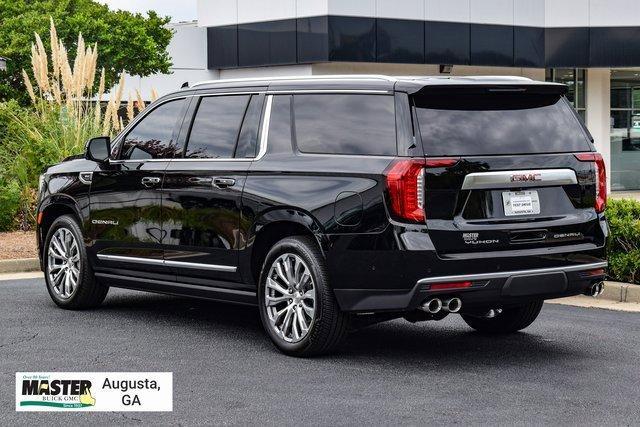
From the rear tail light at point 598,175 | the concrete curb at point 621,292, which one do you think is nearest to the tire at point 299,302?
the rear tail light at point 598,175

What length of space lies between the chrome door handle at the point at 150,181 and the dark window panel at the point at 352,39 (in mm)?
22011

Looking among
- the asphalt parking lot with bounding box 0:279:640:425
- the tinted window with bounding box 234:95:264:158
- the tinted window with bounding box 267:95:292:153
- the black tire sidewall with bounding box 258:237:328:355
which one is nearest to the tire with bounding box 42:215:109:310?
the asphalt parking lot with bounding box 0:279:640:425

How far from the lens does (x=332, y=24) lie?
31031 mm

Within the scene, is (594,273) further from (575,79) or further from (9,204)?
(575,79)

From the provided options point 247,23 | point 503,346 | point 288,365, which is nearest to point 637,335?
point 503,346

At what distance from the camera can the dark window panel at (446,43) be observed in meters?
32.5

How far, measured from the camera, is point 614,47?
33.4 m

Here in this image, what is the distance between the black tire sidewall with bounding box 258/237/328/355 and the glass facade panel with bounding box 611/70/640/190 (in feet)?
96.1

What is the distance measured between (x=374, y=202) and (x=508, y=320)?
2.08 metres

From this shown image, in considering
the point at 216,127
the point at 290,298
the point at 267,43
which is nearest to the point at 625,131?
the point at 267,43

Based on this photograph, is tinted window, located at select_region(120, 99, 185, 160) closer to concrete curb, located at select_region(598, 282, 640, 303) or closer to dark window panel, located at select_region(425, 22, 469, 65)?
concrete curb, located at select_region(598, 282, 640, 303)

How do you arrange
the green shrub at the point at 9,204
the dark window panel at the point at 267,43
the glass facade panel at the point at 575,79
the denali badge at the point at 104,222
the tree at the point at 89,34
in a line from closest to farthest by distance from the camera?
the denali badge at the point at 104,222, the green shrub at the point at 9,204, the tree at the point at 89,34, the dark window panel at the point at 267,43, the glass facade panel at the point at 575,79

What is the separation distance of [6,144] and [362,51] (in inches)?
596

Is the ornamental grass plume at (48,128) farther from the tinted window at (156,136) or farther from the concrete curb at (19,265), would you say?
the tinted window at (156,136)
